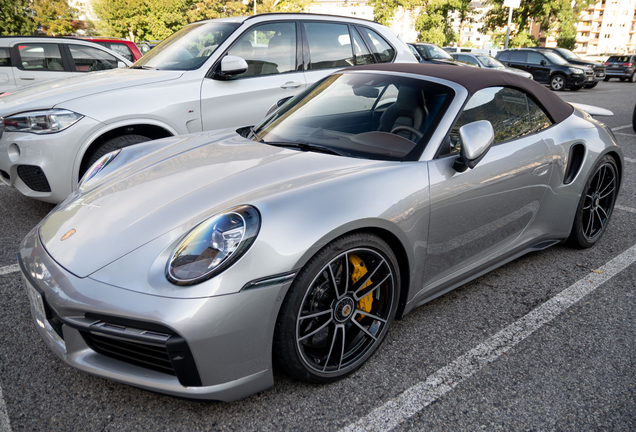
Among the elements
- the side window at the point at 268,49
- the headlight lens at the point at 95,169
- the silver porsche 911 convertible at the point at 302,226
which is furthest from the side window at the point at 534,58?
the headlight lens at the point at 95,169

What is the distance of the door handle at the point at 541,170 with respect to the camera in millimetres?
2775

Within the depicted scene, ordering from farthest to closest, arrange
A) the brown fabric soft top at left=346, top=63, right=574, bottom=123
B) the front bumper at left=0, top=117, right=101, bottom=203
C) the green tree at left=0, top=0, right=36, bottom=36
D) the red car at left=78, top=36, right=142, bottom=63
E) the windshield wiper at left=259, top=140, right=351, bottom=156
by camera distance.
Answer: the green tree at left=0, top=0, right=36, bottom=36 → the red car at left=78, top=36, right=142, bottom=63 → the front bumper at left=0, top=117, right=101, bottom=203 → the brown fabric soft top at left=346, top=63, right=574, bottom=123 → the windshield wiper at left=259, top=140, right=351, bottom=156

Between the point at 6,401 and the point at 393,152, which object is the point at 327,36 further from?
the point at 6,401

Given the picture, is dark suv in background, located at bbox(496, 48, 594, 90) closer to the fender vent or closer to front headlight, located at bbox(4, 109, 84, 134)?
the fender vent

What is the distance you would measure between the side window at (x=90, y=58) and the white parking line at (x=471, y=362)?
701 cm

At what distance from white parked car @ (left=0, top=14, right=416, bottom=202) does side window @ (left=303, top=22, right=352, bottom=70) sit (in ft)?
0.03

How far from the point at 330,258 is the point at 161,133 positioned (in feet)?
9.04

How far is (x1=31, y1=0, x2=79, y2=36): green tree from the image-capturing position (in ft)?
101

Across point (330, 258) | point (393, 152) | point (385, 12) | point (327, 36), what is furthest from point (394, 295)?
point (385, 12)

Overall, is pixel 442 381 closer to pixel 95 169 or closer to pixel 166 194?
pixel 166 194

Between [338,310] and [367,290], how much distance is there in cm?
18

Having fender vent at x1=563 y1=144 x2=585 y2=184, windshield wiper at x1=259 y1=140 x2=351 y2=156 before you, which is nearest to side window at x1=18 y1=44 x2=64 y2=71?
windshield wiper at x1=259 y1=140 x2=351 y2=156

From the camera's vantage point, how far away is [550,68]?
58.9 feet

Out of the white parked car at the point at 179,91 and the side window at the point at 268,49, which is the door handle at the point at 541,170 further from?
the side window at the point at 268,49
